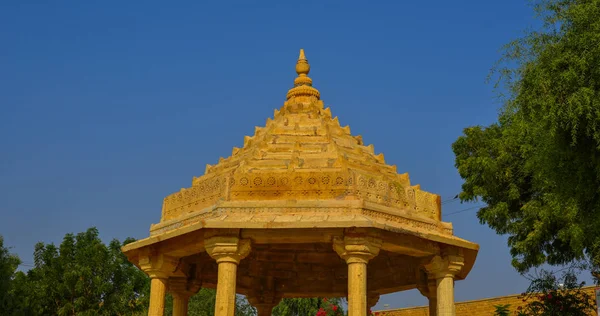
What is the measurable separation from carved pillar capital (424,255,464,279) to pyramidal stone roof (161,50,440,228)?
0.82m

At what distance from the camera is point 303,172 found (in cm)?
1265

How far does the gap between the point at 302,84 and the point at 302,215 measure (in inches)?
172

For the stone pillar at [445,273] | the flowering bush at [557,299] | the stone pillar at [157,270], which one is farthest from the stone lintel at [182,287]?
the flowering bush at [557,299]

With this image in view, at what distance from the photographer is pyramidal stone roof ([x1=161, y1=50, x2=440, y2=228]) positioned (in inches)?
495

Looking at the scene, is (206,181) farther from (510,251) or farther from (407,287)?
Result: (510,251)

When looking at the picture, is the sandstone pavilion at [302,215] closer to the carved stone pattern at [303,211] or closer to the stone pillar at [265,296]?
the carved stone pattern at [303,211]

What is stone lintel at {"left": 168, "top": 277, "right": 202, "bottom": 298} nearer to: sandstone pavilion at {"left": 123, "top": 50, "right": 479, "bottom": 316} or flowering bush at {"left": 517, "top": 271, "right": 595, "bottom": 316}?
sandstone pavilion at {"left": 123, "top": 50, "right": 479, "bottom": 316}

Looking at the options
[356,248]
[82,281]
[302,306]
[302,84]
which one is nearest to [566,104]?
[356,248]

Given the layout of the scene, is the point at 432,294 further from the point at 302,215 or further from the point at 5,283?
the point at 5,283

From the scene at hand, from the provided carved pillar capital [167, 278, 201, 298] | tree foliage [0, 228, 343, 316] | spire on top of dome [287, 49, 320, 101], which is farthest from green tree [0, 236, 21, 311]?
spire on top of dome [287, 49, 320, 101]

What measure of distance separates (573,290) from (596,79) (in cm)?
1078

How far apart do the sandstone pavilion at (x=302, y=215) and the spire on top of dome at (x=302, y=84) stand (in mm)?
24

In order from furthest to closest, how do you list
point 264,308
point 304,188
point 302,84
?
point 264,308, point 302,84, point 304,188

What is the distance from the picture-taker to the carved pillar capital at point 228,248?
12070mm
